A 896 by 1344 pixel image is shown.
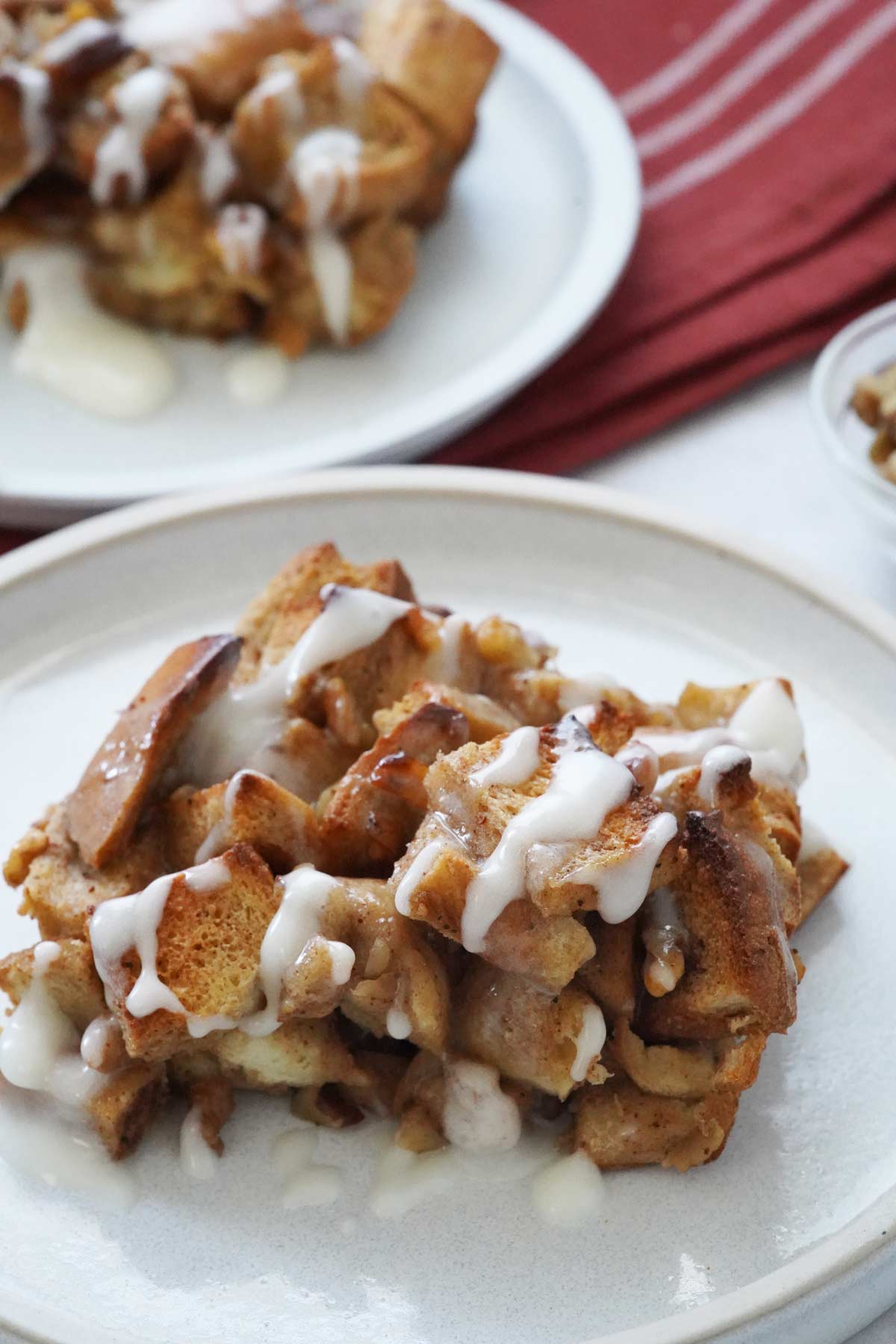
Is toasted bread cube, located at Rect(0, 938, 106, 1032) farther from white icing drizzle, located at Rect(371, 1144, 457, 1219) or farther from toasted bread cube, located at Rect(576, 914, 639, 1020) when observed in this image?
toasted bread cube, located at Rect(576, 914, 639, 1020)

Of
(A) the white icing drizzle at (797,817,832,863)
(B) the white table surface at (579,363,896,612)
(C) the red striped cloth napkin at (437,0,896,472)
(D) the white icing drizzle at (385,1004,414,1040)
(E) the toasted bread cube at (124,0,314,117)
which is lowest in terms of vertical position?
(B) the white table surface at (579,363,896,612)

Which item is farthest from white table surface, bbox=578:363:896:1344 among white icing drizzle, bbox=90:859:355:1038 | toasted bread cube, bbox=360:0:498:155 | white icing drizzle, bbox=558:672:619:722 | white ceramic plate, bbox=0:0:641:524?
white icing drizzle, bbox=90:859:355:1038

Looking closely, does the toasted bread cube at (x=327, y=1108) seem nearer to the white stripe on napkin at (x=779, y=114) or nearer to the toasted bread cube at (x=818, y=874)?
the toasted bread cube at (x=818, y=874)

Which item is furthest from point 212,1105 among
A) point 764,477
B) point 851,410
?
point 764,477

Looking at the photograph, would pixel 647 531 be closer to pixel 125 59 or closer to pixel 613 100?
pixel 125 59

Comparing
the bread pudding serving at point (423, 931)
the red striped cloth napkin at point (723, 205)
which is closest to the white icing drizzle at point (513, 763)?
the bread pudding serving at point (423, 931)

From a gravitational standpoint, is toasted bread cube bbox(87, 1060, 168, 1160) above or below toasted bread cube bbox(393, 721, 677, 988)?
below
